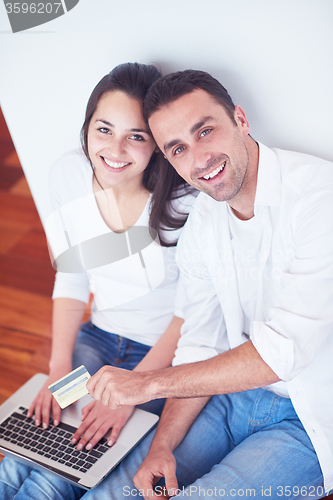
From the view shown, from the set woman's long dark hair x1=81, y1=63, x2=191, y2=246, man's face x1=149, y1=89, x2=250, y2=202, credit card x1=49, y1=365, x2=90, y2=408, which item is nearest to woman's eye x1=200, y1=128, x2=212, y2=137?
man's face x1=149, y1=89, x2=250, y2=202

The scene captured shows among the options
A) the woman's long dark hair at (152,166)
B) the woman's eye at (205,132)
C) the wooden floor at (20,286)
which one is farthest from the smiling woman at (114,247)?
the wooden floor at (20,286)

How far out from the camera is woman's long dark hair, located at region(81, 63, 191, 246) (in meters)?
1.00

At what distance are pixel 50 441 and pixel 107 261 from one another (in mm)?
445

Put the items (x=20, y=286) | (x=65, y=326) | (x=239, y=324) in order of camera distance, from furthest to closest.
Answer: (x=20, y=286), (x=65, y=326), (x=239, y=324)

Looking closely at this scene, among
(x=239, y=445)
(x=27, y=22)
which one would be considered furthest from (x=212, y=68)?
(x=239, y=445)

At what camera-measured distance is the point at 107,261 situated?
1.25 metres

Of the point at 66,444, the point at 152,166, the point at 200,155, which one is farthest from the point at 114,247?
the point at 66,444

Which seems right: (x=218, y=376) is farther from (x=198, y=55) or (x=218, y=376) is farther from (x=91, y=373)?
(x=198, y=55)

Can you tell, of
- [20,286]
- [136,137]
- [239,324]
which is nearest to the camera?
[136,137]

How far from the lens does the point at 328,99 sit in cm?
90

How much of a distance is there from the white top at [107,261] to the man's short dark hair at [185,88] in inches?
9.0

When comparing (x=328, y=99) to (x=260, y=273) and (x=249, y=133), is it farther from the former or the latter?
(x=260, y=273)

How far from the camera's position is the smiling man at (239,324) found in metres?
0.97

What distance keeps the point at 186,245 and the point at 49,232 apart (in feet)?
1.26
